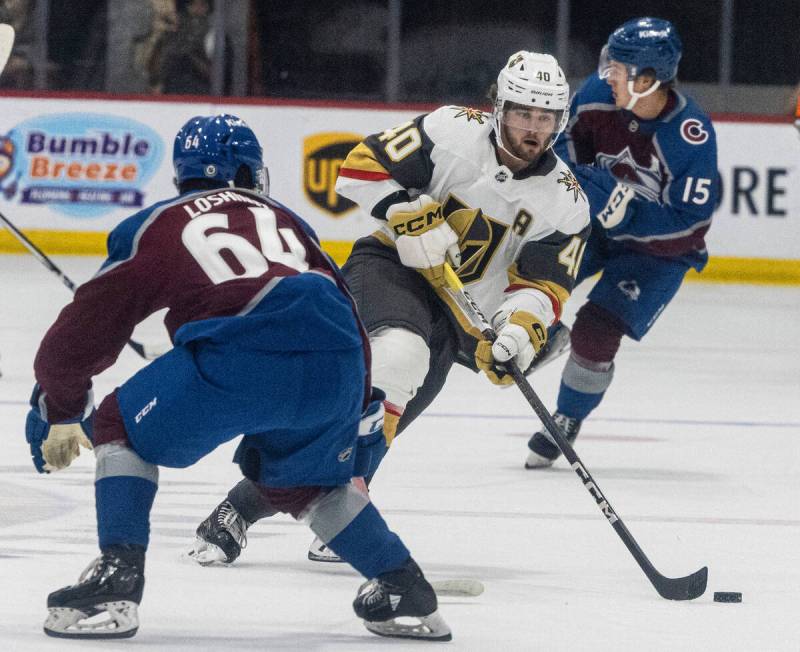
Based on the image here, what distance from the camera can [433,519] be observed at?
3939mm

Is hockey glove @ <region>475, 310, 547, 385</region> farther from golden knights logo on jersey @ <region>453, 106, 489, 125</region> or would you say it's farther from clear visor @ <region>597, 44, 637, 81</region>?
clear visor @ <region>597, 44, 637, 81</region>

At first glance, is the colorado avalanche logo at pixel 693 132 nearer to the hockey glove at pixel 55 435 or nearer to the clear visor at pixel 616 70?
the clear visor at pixel 616 70

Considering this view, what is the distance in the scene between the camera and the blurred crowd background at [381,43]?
10.6m

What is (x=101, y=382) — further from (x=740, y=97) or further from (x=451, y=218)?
(x=740, y=97)

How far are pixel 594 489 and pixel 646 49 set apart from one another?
5.15ft

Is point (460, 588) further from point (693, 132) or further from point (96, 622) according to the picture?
point (693, 132)

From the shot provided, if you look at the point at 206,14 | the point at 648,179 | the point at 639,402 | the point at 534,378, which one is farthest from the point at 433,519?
the point at 206,14

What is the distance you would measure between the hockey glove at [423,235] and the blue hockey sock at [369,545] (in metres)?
0.96

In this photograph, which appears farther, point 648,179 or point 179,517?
point 648,179

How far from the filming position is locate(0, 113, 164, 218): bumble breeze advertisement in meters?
9.37

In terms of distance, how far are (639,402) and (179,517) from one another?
7.60 ft

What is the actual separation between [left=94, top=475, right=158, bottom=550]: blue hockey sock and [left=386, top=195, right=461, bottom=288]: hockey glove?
110 centimetres

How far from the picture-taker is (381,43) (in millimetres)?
10969

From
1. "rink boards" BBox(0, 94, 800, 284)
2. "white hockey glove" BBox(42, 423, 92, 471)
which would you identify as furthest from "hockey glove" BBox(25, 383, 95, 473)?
"rink boards" BBox(0, 94, 800, 284)
